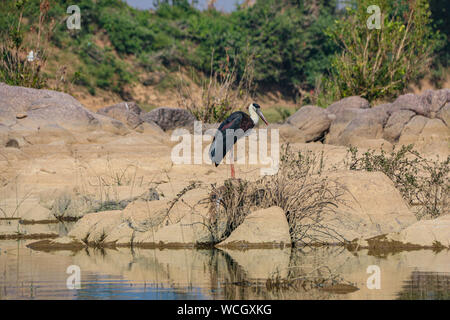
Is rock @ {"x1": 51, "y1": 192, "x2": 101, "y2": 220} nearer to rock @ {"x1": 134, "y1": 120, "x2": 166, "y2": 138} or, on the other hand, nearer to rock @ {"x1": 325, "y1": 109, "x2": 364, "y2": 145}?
rock @ {"x1": 134, "y1": 120, "x2": 166, "y2": 138}

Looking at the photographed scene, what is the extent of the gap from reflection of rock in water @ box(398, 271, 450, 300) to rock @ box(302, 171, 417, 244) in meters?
1.85

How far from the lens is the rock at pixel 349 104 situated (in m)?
21.2

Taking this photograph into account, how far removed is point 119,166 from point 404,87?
1354 cm

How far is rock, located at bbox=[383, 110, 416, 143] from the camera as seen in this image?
19.0 metres

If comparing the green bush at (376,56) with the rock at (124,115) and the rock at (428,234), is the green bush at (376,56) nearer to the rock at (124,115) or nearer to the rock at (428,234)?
the rock at (124,115)

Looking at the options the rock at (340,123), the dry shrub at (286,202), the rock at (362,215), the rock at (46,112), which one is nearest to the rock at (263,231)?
the dry shrub at (286,202)

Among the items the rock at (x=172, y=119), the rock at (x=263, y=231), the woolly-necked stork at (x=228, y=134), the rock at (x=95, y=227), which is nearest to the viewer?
the rock at (x=263, y=231)

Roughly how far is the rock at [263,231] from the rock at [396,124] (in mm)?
11072

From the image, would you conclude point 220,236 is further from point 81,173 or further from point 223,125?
point 81,173

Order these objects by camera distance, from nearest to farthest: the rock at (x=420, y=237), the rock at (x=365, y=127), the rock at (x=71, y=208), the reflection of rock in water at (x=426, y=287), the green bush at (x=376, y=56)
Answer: the reflection of rock in water at (x=426, y=287), the rock at (x=420, y=237), the rock at (x=71, y=208), the rock at (x=365, y=127), the green bush at (x=376, y=56)

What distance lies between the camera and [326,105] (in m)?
24.0

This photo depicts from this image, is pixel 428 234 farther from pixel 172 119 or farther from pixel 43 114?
pixel 172 119

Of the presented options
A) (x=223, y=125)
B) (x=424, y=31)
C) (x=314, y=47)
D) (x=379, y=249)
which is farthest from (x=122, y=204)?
(x=314, y=47)

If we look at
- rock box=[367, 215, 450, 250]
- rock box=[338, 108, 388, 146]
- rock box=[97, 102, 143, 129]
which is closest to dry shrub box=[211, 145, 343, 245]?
rock box=[367, 215, 450, 250]
